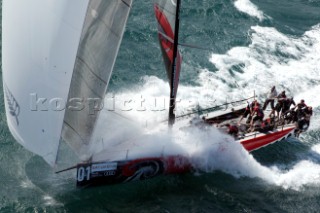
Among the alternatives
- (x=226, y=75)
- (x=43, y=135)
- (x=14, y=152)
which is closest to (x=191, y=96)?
(x=226, y=75)

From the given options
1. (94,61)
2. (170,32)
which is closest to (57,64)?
(94,61)

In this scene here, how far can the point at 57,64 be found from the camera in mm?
15336

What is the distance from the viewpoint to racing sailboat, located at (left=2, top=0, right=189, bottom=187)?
585 inches

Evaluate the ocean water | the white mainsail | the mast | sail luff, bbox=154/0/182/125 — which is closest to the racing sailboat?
the white mainsail

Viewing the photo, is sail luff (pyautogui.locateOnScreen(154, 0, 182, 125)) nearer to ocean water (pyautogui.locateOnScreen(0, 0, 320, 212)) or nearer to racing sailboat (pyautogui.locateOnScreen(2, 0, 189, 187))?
ocean water (pyautogui.locateOnScreen(0, 0, 320, 212))

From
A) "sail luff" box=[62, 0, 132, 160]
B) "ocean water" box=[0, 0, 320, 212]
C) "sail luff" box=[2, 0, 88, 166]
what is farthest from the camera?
"ocean water" box=[0, 0, 320, 212]

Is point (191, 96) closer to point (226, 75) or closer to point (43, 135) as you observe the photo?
point (226, 75)

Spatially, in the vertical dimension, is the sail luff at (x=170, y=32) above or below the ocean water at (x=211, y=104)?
above

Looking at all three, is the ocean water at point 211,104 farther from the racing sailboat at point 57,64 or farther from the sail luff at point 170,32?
the racing sailboat at point 57,64

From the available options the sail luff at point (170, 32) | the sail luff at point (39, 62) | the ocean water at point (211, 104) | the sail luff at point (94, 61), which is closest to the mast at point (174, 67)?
Answer: the sail luff at point (170, 32)

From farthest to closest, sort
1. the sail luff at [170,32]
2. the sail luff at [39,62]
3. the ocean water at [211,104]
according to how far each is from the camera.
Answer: the ocean water at [211,104] < the sail luff at [170,32] < the sail luff at [39,62]

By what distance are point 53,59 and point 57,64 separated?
197 mm

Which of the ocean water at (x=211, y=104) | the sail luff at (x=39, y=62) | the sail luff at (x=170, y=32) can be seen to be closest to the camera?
the sail luff at (x=39, y=62)

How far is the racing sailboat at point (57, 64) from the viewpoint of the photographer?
1487cm
